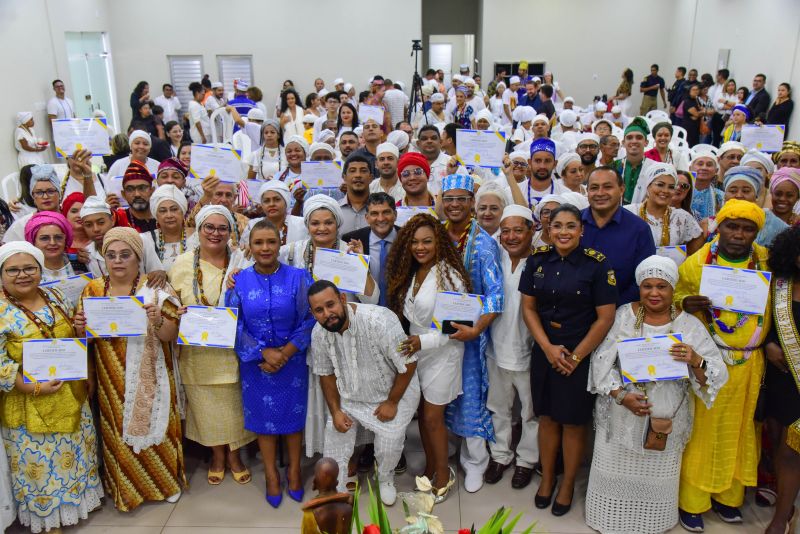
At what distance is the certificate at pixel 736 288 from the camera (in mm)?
2816

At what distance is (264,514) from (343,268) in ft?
4.76

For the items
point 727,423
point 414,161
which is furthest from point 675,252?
point 414,161

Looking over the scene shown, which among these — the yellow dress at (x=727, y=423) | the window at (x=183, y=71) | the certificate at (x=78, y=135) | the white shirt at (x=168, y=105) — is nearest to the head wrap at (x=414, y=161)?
the yellow dress at (x=727, y=423)

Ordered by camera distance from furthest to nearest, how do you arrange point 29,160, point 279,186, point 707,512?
point 29,160
point 279,186
point 707,512

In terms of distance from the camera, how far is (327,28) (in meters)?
15.5

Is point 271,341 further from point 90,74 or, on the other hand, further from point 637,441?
point 90,74

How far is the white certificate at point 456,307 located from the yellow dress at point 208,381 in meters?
1.18

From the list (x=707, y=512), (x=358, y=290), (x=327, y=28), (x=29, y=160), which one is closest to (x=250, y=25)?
(x=327, y=28)

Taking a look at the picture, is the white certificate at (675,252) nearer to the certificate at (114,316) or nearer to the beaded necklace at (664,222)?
the beaded necklace at (664,222)

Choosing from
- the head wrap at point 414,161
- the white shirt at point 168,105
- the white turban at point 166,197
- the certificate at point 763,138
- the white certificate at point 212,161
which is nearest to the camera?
the white turban at point 166,197

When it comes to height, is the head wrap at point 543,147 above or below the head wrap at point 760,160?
above

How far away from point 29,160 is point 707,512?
410 inches

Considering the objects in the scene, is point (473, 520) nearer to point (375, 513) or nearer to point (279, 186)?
point (375, 513)

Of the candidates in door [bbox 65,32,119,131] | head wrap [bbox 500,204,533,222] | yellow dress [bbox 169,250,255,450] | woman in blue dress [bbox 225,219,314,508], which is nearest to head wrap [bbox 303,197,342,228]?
woman in blue dress [bbox 225,219,314,508]
